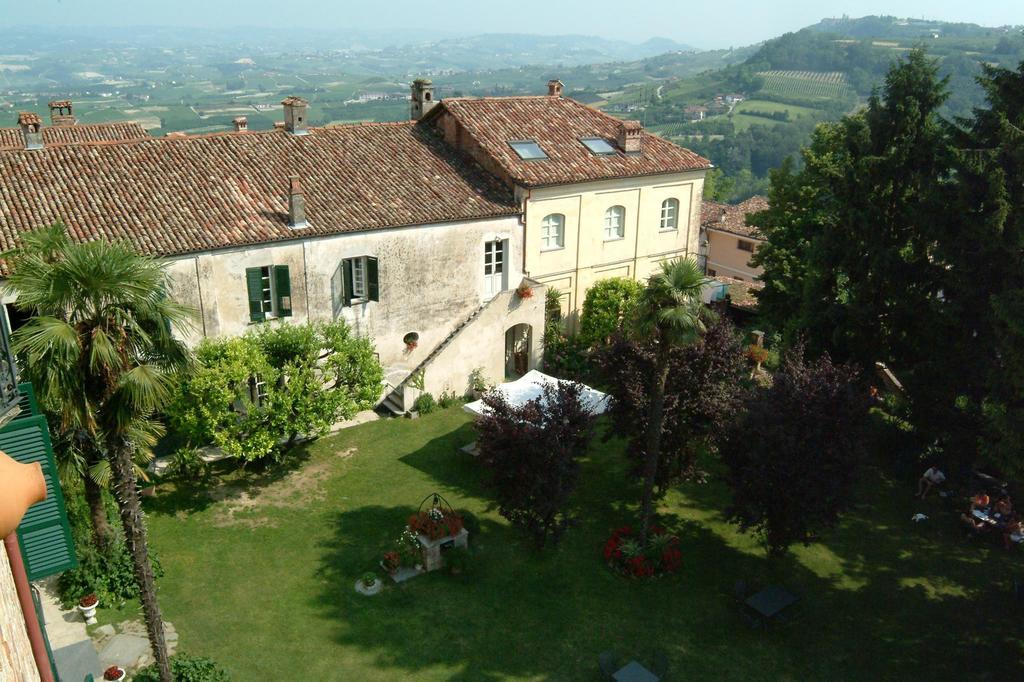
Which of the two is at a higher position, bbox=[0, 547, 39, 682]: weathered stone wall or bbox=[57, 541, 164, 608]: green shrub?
bbox=[0, 547, 39, 682]: weathered stone wall

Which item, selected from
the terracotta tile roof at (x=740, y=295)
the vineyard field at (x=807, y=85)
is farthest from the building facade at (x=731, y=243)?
the vineyard field at (x=807, y=85)

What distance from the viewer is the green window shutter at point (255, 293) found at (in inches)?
969

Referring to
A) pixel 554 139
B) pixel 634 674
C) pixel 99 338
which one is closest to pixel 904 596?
pixel 634 674

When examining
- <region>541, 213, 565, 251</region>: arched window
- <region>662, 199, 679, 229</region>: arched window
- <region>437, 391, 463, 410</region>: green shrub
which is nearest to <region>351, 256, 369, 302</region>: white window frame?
<region>437, 391, 463, 410</region>: green shrub

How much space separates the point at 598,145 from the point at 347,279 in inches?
501

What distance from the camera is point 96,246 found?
488 inches

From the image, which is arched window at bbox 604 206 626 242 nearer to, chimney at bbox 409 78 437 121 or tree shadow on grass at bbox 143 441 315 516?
chimney at bbox 409 78 437 121

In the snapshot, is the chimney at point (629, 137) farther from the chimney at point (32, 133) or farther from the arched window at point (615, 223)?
the chimney at point (32, 133)

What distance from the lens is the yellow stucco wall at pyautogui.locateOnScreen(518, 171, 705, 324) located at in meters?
30.8

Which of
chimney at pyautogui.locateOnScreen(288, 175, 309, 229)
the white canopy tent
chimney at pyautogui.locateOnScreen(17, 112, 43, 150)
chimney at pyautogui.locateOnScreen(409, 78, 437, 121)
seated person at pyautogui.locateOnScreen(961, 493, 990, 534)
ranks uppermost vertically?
chimney at pyautogui.locateOnScreen(409, 78, 437, 121)

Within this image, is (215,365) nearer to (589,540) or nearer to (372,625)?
(372,625)

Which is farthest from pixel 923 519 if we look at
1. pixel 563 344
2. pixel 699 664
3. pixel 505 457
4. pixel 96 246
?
pixel 96 246

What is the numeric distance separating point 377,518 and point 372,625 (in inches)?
177

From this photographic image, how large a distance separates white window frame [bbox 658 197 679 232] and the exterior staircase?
9934 mm
